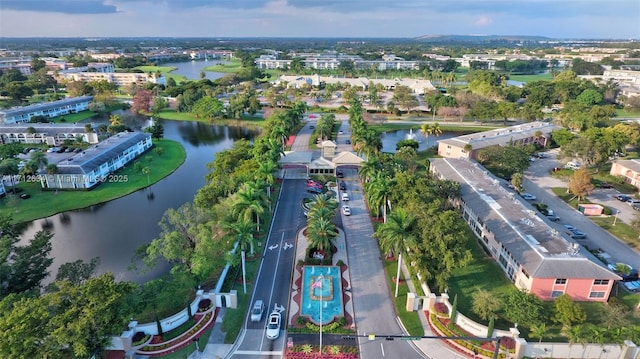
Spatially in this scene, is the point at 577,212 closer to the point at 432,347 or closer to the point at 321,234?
the point at 432,347

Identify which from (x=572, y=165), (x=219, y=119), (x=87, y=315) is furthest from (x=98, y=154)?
(x=572, y=165)

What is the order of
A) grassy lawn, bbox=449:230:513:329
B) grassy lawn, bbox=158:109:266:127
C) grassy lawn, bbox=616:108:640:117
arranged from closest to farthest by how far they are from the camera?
grassy lawn, bbox=449:230:513:329
grassy lawn, bbox=158:109:266:127
grassy lawn, bbox=616:108:640:117

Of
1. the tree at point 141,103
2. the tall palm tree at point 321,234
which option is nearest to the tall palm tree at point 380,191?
the tall palm tree at point 321,234

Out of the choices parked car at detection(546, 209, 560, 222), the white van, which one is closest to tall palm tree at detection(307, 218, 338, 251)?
parked car at detection(546, 209, 560, 222)

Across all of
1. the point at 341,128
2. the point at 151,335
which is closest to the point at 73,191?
the point at 151,335

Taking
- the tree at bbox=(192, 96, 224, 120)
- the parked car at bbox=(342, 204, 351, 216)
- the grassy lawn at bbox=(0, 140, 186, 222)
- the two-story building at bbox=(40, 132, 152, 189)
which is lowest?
the parked car at bbox=(342, 204, 351, 216)

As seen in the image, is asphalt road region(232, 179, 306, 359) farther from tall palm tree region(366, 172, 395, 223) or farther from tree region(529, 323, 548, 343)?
tree region(529, 323, 548, 343)

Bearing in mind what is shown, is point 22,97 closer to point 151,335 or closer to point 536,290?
point 151,335
